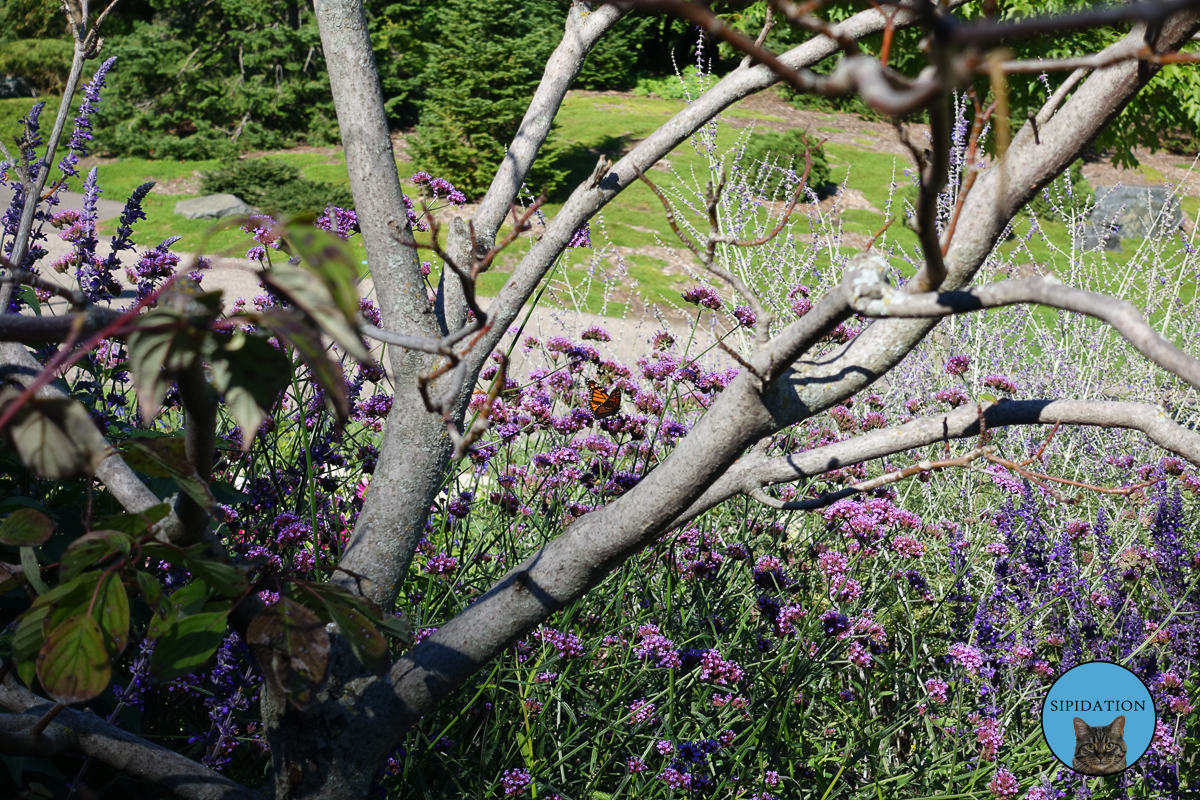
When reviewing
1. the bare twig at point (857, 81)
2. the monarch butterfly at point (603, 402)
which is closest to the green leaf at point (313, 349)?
the bare twig at point (857, 81)

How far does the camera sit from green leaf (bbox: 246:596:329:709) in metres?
1.03

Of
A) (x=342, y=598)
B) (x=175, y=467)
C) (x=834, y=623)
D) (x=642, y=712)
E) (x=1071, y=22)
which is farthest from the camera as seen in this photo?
(x=834, y=623)

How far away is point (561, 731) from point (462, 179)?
14125mm

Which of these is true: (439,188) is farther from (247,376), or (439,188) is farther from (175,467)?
(247,376)

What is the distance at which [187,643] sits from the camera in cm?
100

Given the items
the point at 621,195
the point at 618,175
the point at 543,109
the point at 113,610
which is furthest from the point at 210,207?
the point at 113,610

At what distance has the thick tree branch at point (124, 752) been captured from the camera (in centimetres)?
129

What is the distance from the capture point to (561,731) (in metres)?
2.31

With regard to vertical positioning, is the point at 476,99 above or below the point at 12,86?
above

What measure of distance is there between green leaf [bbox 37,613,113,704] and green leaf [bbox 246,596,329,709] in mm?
161

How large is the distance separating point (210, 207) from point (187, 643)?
573 inches

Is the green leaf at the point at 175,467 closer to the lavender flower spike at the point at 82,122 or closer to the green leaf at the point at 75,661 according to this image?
the green leaf at the point at 75,661

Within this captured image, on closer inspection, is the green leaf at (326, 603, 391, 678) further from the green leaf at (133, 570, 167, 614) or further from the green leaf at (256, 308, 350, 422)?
the green leaf at (256, 308, 350, 422)

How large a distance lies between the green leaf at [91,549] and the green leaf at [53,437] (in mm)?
291
